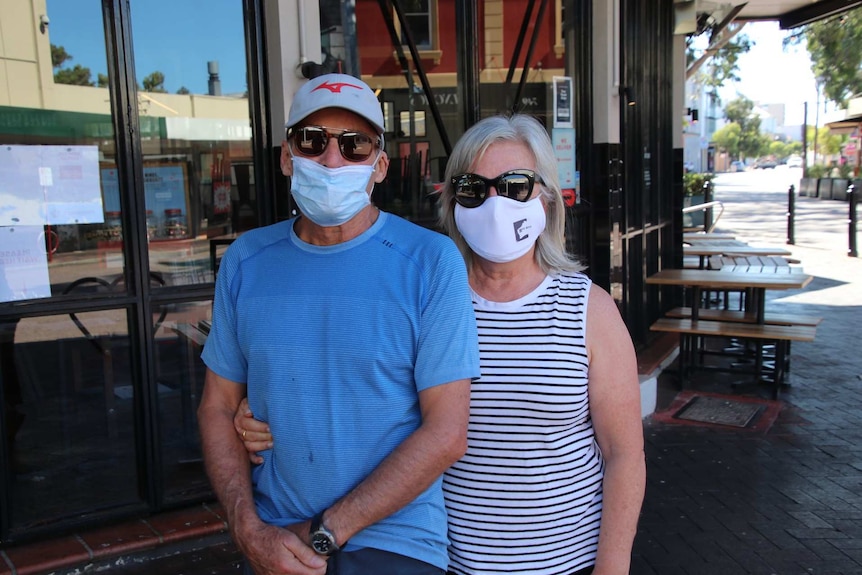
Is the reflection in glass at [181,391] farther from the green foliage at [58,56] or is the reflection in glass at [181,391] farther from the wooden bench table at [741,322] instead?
the wooden bench table at [741,322]

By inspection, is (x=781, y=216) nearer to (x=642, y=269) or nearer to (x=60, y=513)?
(x=642, y=269)

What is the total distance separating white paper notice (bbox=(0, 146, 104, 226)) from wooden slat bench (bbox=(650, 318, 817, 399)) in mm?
4804

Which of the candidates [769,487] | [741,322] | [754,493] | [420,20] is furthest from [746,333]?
[420,20]

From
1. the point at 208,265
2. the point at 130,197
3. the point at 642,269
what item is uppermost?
the point at 130,197

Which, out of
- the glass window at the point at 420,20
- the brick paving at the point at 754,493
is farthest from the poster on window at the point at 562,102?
the brick paving at the point at 754,493

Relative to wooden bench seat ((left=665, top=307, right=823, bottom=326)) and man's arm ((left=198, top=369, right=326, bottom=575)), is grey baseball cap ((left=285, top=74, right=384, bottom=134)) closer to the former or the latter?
man's arm ((left=198, top=369, right=326, bottom=575))

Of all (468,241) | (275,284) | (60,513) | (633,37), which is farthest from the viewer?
(633,37)

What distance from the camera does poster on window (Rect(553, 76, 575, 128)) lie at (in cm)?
585

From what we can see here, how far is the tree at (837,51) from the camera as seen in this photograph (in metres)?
27.4

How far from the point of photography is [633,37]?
7496 mm

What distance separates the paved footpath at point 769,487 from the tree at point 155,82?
3.49 meters

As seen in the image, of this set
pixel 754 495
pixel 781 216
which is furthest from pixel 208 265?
pixel 781 216

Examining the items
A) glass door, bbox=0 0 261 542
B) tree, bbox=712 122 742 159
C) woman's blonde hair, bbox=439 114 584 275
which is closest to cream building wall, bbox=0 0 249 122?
glass door, bbox=0 0 261 542

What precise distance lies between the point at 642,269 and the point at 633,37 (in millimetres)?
2210
